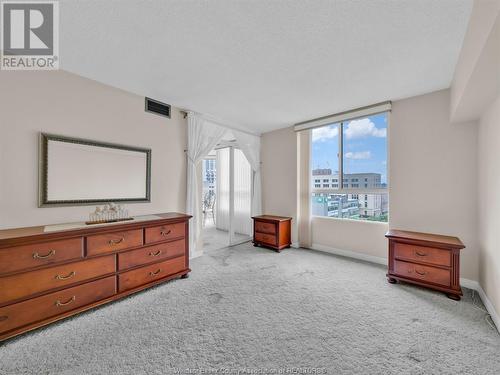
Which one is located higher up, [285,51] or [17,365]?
[285,51]

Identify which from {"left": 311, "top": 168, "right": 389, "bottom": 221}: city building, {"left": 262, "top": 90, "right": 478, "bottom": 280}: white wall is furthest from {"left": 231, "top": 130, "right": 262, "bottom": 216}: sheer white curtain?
{"left": 262, "top": 90, "right": 478, "bottom": 280}: white wall

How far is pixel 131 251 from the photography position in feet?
7.63

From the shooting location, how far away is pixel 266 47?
1.89m

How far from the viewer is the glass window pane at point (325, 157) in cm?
393

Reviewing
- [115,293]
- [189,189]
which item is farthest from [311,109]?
[115,293]

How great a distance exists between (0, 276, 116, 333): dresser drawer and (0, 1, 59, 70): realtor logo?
224 centimetres

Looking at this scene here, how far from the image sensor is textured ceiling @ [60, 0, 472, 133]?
150 cm

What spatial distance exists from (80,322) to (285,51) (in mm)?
3187

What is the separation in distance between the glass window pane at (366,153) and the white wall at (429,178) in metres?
0.25

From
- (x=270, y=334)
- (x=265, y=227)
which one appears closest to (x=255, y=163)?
(x=265, y=227)

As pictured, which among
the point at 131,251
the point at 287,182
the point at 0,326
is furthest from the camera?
the point at 287,182

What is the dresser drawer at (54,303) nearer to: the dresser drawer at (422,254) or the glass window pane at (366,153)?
the dresser drawer at (422,254)

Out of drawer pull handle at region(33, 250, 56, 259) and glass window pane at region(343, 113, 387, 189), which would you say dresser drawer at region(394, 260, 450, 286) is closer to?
glass window pane at region(343, 113, 387, 189)

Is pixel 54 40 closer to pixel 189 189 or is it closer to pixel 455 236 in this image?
pixel 189 189
